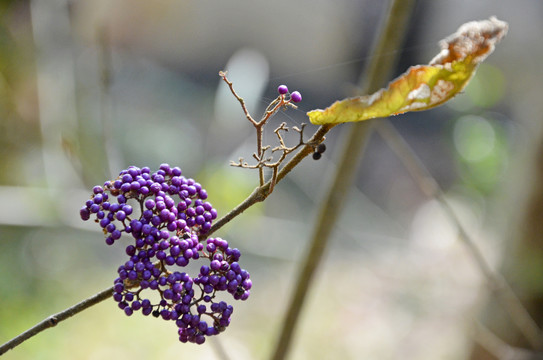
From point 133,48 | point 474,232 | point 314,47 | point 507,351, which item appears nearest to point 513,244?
point 507,351

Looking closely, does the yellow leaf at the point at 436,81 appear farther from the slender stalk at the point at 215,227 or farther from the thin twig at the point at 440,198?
the thin twig at the point at 440,198

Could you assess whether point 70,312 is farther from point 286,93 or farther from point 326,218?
point 326,218

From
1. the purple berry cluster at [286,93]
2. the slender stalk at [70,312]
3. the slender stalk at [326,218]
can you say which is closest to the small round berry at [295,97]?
the purple berry cluster at [286,93]

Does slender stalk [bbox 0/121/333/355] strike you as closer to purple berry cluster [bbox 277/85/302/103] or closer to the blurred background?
purple berry cluster [bbox 277/85/302/103]

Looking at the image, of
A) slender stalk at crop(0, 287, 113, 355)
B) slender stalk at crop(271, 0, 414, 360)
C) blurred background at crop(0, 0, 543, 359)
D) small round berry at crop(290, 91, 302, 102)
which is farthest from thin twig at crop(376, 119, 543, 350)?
slender stalk at crop(0, 287, 113, 355)

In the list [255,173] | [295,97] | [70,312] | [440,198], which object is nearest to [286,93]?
[295,97]

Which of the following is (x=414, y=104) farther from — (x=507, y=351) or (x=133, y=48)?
(x=133, y=48)
